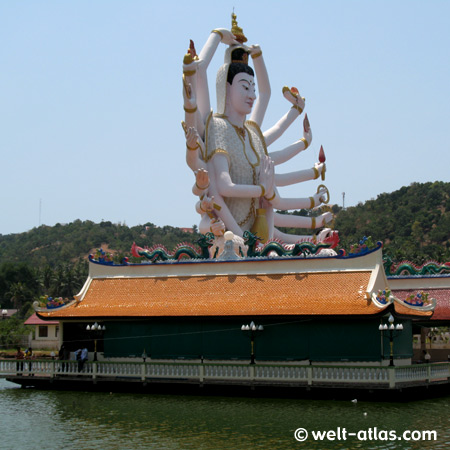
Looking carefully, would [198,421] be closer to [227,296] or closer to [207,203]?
[227,296]

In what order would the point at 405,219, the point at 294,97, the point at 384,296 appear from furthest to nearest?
the point at 405,219
the point at 294,97
the point at 384,296

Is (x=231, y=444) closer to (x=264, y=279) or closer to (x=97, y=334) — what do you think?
(x=264, y=279)

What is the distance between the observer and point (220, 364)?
2761cm

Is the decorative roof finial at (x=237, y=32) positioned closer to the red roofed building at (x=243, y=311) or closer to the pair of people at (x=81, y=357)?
the red roofed building at (x=243, y=311)

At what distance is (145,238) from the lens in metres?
133

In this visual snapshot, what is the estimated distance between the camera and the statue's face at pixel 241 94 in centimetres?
3781

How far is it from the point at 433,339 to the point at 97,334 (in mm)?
17022

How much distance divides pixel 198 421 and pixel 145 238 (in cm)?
11134

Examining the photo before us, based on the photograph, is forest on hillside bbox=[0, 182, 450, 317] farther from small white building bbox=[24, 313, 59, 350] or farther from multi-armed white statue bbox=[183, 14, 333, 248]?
multi-armed white statue bbox=[183, 14, 333, 248]

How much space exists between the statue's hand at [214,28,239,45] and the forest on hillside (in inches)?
1114

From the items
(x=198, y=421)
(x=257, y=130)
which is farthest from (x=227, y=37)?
(x=198, y=421)

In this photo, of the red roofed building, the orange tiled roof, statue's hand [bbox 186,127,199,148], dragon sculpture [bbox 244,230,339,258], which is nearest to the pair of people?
the red roofed building

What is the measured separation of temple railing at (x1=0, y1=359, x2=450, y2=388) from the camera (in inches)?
1013

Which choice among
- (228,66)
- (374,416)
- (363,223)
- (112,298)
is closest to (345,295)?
(374,416)
